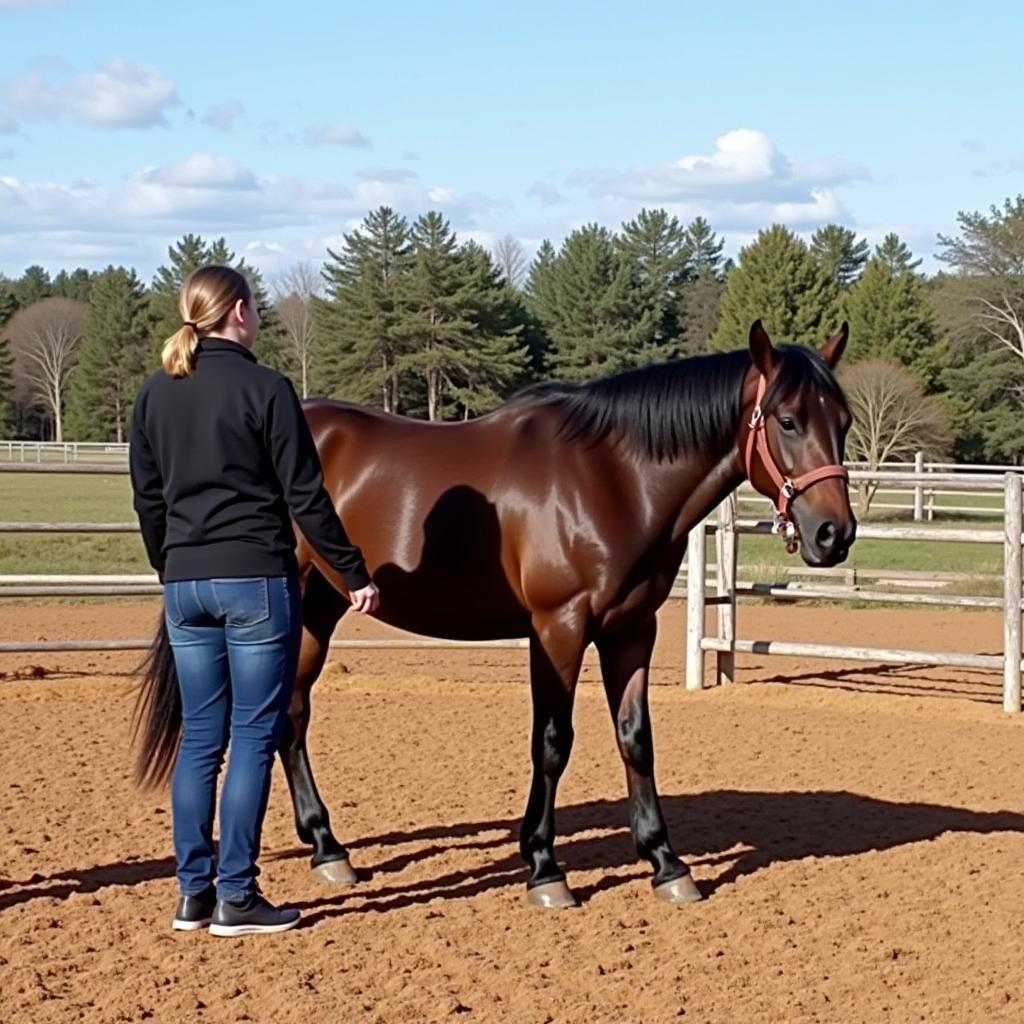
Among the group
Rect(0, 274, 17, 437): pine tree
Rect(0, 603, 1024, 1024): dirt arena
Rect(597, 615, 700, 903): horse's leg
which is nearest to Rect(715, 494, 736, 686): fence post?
Rect(0, 603, 1024, 1024): dirt arena

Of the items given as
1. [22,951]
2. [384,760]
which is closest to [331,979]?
[22,951]

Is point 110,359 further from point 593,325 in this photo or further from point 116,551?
point 116,551

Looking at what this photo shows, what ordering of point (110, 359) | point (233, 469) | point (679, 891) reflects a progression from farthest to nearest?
point (110, 359), point (679, 891), point (233, 469)

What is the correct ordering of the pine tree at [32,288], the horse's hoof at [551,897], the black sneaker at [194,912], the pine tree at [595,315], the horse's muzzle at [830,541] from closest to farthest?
1. the black sneaker at [194,912]
2. the horse's muzzle at [830,541]
3. the horse's hoof at [551,897]
4. the pine tree at [595,315]
5. the pine tree at [32,288]

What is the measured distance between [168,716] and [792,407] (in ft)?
8.41

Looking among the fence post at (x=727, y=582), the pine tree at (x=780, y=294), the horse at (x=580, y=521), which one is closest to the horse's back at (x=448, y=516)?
the horse at (x=580, y=521)

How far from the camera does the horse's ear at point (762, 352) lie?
4.83 m

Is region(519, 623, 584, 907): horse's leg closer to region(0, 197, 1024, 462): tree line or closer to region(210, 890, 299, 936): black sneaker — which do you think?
region(210, 890, 299, 936): black sneaker

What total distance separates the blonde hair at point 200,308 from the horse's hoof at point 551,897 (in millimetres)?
2127

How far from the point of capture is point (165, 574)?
14.5ft

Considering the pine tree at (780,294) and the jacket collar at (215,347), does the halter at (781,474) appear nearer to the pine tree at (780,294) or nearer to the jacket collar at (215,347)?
the jacket collar at (215,347)

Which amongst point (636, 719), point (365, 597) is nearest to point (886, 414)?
point (636, 719)

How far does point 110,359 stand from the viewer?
62.4 meters

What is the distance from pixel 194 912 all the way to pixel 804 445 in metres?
2.51
